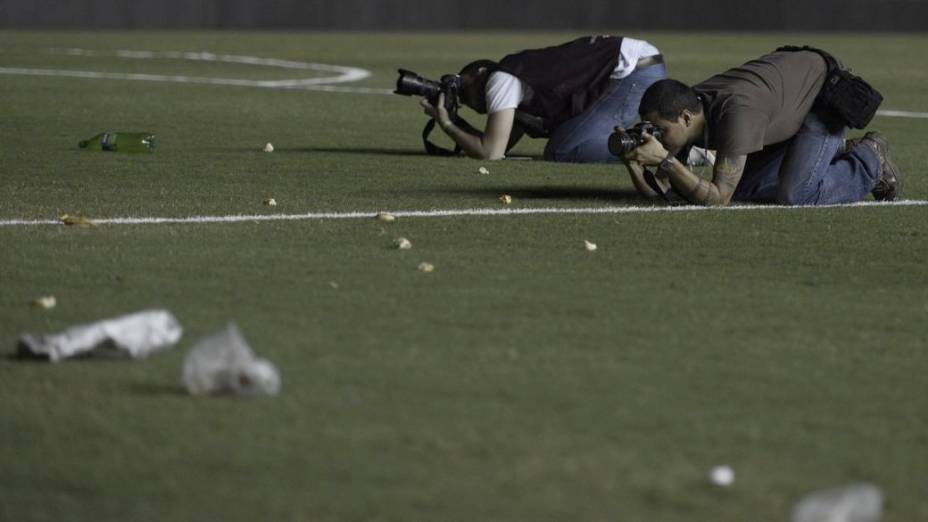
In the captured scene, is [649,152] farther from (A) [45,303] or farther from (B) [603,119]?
(A) [45,303]

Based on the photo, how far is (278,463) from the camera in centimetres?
322

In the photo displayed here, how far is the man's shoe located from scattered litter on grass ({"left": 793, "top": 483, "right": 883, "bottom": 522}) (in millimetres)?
4787

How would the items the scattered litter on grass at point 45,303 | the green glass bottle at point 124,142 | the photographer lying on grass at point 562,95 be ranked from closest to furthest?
1. the scattered litter on grass at point 45,303
2. the photographer lying on grass at point 562,95
3. the green glass bottle at point 124,142

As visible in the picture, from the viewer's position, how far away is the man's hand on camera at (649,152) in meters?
6.81

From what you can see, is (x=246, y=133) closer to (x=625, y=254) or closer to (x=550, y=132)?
(x=550, y=132)

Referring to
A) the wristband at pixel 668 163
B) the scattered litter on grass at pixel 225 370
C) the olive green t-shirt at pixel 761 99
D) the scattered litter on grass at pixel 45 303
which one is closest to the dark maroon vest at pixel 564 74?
the olive green t-shirt at pixel 761 99

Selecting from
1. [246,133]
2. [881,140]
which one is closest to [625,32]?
[246,133]

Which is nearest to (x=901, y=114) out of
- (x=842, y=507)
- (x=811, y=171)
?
(x=811, y=171)

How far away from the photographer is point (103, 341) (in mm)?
4016

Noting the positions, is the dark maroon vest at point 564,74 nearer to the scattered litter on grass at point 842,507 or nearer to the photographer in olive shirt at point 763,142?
the photographer in olive shirt at point 763,142

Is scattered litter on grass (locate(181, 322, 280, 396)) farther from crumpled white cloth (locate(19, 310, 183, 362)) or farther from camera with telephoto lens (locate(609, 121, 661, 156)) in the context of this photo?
camera with telephoto lens (locate(609, 121, 661, 156))

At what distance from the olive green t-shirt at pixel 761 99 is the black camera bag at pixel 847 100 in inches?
2.2

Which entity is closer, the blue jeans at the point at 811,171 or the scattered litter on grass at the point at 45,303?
the scattered litter on grass at the point at 45,303

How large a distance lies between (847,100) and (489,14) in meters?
31.5
